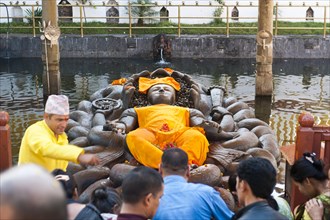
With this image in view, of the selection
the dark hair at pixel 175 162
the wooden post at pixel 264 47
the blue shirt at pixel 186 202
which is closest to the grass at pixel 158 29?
the wooden post at pixel 264 47

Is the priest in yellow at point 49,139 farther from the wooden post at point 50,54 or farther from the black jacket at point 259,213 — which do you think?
the wooden post at point 50,54

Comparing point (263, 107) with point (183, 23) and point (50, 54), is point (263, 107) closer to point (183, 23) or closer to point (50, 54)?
point (50, 54)

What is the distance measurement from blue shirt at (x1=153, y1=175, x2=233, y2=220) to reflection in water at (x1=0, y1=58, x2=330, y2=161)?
222 inches

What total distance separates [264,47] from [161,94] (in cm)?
553

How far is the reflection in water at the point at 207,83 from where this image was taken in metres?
11.0

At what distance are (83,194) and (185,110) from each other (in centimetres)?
214

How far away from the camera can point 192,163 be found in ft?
20.7

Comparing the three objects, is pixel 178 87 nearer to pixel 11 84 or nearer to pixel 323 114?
pixel 323 114

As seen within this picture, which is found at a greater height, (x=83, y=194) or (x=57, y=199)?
(x=57, y=199)

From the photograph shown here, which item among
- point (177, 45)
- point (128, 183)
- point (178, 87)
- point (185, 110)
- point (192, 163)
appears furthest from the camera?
point (177, 45)

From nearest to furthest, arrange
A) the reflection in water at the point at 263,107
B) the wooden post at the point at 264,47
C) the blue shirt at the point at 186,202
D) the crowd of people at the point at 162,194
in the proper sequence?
the crowd of people at the point at 162,194, the blue shirt at the point at 186,202, the reflection in water at the point at 263,107, the wooden post at the point at 264,47

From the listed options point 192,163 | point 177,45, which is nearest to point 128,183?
point 192,163

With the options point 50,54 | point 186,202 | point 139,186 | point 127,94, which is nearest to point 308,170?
point 186,202

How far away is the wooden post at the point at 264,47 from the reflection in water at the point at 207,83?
1.27ft
